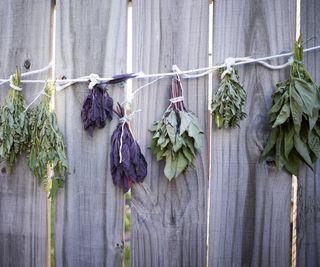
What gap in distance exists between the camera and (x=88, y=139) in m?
1.26

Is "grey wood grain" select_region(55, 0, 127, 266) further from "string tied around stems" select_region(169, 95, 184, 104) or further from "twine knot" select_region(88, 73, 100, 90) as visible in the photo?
"string tied around stems" select_region(169, 95, 184, 104)

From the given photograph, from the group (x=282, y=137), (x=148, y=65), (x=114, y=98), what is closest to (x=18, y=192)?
(x=114, y=98)

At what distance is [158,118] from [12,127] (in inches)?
23.1

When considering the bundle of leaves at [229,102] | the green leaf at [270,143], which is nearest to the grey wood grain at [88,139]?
the bundle of leaves at [229,102]

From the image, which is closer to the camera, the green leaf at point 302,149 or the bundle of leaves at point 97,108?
the green leaf at point 302,149

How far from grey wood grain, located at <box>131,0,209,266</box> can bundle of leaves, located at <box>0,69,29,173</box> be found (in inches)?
18.1

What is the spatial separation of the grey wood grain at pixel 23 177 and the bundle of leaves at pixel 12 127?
0.26 ft

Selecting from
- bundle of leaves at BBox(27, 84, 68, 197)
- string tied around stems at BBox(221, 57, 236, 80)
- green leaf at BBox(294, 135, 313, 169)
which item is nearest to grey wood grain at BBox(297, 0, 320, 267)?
green leaf at BBox(294, 135, 313, 169)

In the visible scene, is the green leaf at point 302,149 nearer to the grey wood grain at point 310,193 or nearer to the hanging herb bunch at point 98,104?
the grey wood grain at point 310,193

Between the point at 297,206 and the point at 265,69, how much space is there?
1.79 feet

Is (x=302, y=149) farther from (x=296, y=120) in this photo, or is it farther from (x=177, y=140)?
(x=177, y=140)

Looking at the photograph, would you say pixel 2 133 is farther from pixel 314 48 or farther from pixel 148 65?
pixel 314 48

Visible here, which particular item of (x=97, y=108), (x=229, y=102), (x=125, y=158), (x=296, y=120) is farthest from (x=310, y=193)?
(x=97, y=108)

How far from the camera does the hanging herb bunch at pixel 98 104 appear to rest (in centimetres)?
117
